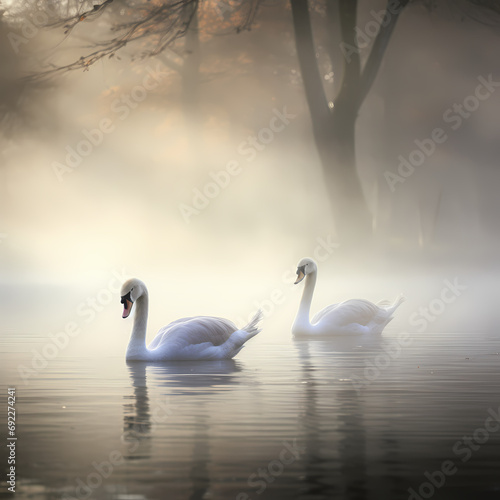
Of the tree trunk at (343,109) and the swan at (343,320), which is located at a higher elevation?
the tree trunk at (343,109)

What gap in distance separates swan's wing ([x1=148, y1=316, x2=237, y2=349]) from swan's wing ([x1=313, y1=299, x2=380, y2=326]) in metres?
2.87

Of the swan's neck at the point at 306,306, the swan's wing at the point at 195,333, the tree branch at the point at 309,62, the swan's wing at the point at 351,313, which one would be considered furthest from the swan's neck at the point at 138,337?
the tree branch at the point at 309,62

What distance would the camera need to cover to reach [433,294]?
2008 cm

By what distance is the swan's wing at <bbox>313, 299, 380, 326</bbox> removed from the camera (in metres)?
12.5

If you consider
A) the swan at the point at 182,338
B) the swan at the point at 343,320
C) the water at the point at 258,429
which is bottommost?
the water at the point at 258,429

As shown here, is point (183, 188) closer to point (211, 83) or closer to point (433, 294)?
point (211, 83)

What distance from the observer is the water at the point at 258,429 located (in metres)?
4.51

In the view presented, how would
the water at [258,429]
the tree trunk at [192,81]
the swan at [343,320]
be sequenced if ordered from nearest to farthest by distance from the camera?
the water at [258,429]
the swan at [343,320]
the tree trunk at [192,81]

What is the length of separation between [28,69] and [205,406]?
1883 centimetres

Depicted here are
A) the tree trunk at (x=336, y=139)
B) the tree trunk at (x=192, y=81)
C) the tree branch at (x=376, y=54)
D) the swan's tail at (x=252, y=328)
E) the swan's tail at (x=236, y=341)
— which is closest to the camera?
the swan's tail at (x=236, y=341)

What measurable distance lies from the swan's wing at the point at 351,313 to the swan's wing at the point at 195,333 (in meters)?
2.87

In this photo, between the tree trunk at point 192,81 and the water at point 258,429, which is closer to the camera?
the water at point 258,429

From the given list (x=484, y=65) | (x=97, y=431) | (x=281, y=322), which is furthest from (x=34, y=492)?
(x=484, y=65)

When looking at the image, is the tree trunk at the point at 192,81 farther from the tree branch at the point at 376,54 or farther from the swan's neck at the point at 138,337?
the swan's neck at the point at 138,337
